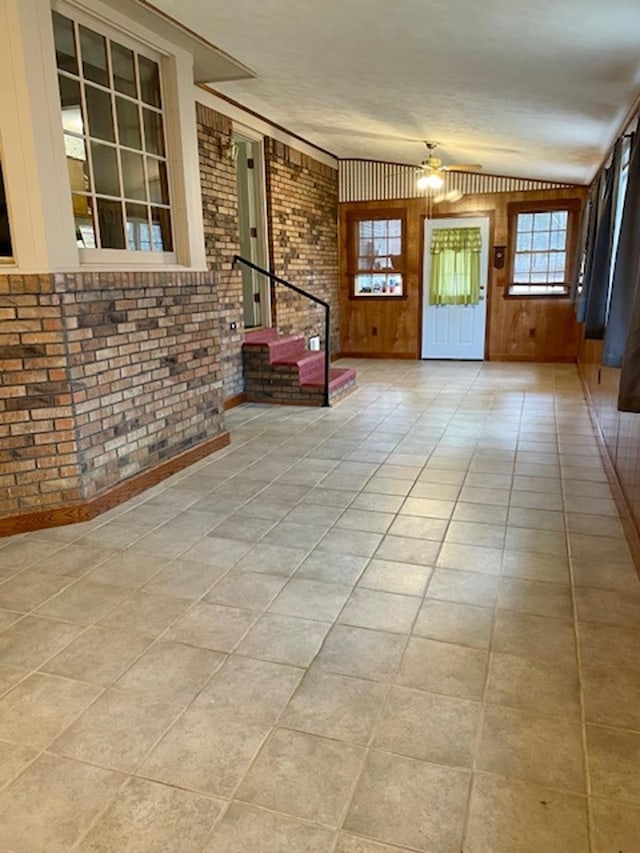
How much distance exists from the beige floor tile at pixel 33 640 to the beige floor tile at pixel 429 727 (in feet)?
3.92

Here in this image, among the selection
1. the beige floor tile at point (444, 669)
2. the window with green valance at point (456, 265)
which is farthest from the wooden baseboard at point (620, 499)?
the window with green valance at point (456, 265)

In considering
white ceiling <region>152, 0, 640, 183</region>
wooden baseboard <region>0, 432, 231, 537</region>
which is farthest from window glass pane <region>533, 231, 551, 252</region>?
wooden baseboard <region>0, 432, 231, 537</region>

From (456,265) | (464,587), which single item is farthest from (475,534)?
Answer: (456,265)

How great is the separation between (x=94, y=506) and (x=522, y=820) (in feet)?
8.50

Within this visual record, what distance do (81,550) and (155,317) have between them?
156cm

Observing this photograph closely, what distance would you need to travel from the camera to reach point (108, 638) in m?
2.21

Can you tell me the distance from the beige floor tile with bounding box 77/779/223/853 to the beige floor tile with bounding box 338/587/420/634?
898 millimetres

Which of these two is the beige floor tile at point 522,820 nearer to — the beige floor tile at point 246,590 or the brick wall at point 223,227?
the beige floor tile at point 246,590

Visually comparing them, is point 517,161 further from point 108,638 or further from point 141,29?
point 108,638

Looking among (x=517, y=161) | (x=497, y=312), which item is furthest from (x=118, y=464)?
(x=497, y=312)

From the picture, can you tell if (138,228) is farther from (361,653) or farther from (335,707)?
(335,707)

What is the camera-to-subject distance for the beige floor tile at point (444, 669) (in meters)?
1.90

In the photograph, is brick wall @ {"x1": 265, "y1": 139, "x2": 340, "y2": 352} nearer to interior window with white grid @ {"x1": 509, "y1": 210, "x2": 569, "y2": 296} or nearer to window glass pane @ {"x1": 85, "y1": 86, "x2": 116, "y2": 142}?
interior window with white grid @ {"x1": 509, "y1": 210, "x2": 569, "y2": 296}

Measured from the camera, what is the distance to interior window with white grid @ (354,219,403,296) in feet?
29.1
